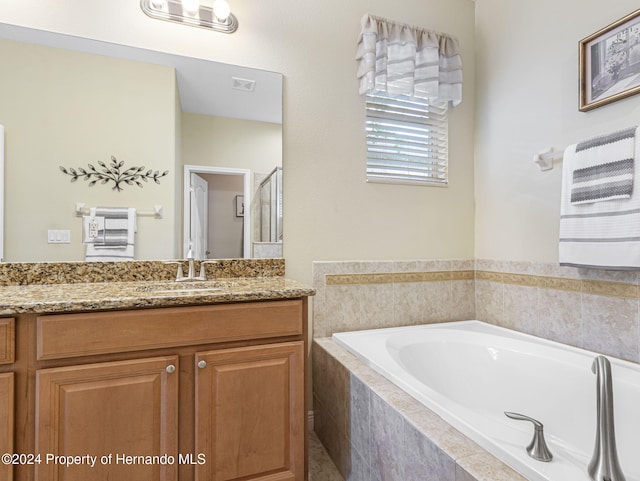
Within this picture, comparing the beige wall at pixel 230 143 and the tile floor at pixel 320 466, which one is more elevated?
the beige wall at pixel 230 143

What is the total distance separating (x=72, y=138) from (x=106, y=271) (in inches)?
23.8

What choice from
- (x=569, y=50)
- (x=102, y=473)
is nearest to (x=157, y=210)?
(x=102, y=473)

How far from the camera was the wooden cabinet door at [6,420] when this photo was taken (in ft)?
3.25

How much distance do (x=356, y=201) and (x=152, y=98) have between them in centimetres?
117

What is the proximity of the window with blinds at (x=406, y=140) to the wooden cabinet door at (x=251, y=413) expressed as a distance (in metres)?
1.22

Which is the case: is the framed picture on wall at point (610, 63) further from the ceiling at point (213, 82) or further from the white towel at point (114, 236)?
the white towel at point (114, 236)

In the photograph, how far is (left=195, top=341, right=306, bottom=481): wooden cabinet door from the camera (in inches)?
47.8

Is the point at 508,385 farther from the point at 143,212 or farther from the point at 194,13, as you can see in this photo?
the point at 194,13

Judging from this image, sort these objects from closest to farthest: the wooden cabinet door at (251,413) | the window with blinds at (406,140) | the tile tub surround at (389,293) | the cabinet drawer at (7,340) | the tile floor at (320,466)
→ the cabinet drawer at (7,340), the wooden cabinet door at (251,413), the tile floor at (320,466), the tile tub surround at (389,293), the window with blinds at (406,140)

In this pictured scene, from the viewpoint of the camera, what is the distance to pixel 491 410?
1.54 metres

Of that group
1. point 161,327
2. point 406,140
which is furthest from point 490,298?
point 161,327

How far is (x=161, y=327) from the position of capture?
1153 millimetres

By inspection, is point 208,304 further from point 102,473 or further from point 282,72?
point 282,72

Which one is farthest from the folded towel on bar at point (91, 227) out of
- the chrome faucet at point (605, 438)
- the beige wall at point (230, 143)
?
the chrome faucet at point (605, 438)
